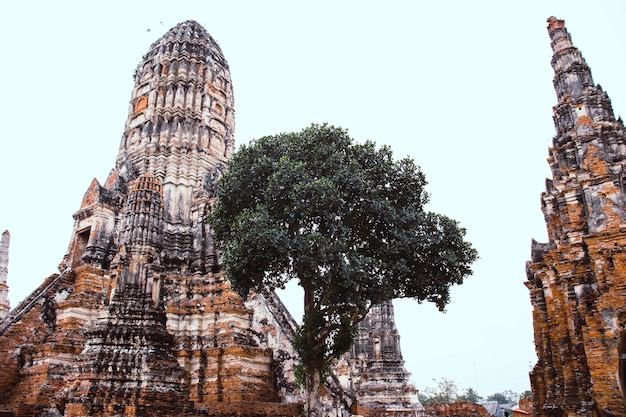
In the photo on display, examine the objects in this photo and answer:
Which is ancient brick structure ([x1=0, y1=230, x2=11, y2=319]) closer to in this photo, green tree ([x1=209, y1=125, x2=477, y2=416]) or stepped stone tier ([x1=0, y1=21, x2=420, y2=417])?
stepped stone tier ([x1=0, y1=21, x2=420, y2=417])

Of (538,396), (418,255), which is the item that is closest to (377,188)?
(418,255)

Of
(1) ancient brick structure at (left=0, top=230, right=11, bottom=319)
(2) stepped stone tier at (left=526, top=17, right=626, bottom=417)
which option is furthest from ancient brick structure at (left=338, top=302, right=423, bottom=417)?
(1) ancient brick structure at (left=0, top=230, right=11, bottom=319)

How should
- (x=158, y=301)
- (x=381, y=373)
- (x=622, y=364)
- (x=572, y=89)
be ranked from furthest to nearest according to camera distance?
(x=381, y=373) → (x=572, y=89) → (x=158, y=301) → (x=622, y=364)

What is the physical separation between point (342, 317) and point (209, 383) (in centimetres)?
742

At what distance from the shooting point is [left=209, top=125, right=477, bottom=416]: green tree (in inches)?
530

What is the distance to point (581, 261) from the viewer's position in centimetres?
1434

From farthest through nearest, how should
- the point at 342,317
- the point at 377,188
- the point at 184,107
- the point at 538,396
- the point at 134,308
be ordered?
the point at 184,107
the point at 538,396
the point at 377,188
the point at 342,317
the point at 134,308

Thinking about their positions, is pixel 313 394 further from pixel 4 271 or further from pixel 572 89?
pixel 4 271

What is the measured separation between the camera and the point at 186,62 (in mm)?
30469

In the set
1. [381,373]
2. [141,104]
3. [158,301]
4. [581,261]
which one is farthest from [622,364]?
[141,104]

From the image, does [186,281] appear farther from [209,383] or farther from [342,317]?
[342,317]

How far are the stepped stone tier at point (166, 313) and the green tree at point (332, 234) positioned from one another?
2703 mm

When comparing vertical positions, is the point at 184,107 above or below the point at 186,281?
above

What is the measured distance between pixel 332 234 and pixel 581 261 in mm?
7565
